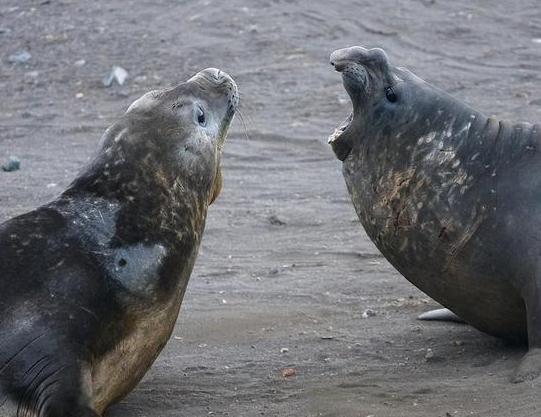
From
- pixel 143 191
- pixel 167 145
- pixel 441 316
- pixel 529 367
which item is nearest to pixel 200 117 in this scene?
pixel 167 145

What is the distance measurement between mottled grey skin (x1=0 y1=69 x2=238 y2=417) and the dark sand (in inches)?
22.1

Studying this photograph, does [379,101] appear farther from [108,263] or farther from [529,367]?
[108,263]

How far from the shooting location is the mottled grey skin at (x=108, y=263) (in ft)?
16.3

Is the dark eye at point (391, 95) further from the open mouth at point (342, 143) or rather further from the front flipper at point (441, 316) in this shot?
the front flipper at point (441, 316)

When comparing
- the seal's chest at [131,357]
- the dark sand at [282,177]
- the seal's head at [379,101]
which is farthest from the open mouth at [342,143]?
the seal's chest at [131,357]

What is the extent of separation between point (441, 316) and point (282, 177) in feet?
12.0

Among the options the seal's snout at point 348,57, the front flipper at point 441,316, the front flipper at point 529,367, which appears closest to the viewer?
the front flipper at point 529,367

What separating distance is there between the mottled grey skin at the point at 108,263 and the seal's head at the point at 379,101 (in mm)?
780

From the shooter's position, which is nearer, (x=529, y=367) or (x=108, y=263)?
(x=108, y=263)

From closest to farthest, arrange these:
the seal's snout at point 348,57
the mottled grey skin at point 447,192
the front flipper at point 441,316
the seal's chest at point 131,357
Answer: the seal's chest at point 131,357
the mottled grey skin at point 447,192
the seal's snout at point 348,57
the front flipper at point 441,316

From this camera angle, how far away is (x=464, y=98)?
1205 cm

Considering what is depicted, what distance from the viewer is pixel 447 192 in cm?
618

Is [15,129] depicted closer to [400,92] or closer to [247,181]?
[247,181]

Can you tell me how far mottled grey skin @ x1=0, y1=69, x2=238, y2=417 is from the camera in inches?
195
